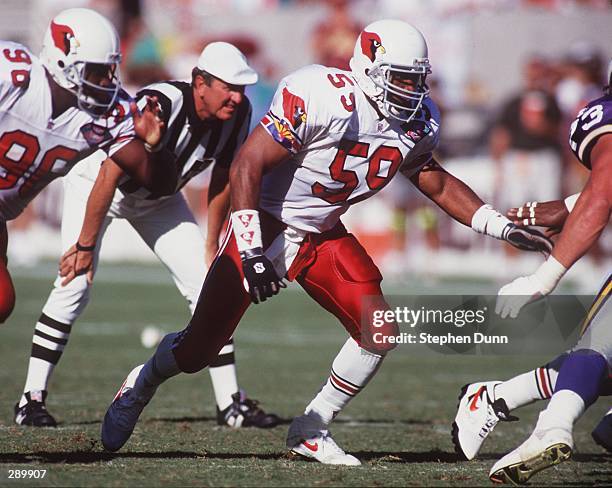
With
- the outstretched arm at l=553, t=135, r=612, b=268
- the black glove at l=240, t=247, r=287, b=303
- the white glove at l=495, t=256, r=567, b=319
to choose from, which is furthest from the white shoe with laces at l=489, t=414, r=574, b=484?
the black glove at l=240, t=247, r=287, b=303

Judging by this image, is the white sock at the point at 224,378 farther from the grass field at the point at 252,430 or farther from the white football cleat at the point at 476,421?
the white football cleat at the point at 476,421

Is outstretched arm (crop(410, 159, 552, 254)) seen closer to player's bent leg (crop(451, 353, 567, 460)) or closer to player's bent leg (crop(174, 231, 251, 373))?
player's bent leg (crop(451, 353, 567, 460))

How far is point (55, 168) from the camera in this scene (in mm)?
4766

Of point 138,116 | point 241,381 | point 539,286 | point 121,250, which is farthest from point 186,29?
point 539,286

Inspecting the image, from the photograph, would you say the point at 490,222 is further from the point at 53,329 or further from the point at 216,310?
the point at 53,329

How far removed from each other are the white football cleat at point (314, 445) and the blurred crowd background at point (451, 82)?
275 inches

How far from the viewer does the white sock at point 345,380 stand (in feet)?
15.3

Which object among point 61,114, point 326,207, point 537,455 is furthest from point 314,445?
point 61,114

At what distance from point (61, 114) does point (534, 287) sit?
6.67 ft

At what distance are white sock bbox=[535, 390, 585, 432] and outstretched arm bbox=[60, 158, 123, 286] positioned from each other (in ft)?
7.39

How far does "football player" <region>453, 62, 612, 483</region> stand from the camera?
3.86 metres

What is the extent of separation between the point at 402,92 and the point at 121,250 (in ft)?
37.4

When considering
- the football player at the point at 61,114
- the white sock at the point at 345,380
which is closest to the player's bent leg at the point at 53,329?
the football player at the point at 61,114

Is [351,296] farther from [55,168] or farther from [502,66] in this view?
[502,66]
